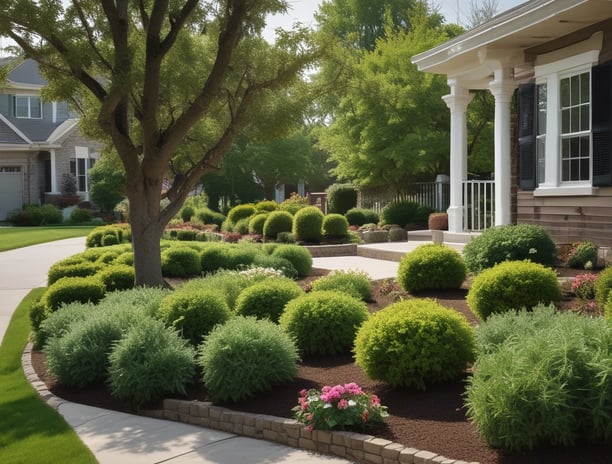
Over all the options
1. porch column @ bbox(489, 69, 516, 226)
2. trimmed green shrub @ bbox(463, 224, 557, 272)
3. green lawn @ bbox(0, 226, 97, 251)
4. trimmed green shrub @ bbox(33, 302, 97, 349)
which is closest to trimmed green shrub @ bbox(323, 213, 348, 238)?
porch column @ bbox(489, 69, 516, 226)

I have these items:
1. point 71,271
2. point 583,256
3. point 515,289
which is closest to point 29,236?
point 71,271

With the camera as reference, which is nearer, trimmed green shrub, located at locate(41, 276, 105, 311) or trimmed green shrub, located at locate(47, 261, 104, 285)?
trimmed green shrub, located at locate(41, 276, 105, 311)

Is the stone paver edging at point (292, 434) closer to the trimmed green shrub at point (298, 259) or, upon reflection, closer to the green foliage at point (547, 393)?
the green foliage at point (547, 393)

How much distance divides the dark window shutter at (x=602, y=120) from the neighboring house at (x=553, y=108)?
0.01 meters

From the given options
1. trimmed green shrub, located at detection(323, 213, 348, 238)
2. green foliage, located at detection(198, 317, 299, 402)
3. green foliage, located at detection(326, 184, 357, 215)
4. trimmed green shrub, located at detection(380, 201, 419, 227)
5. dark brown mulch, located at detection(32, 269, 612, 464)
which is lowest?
dark brown mulch, located at detection(32, 269, 612, 464)

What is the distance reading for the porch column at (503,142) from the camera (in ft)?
40.1

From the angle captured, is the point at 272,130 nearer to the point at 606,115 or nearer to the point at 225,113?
the point at 225,113

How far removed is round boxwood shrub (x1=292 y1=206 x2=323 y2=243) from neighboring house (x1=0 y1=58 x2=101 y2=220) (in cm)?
2121

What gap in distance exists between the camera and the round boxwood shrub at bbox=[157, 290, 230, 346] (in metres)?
7.30

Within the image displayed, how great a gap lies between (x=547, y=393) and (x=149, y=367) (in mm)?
3358

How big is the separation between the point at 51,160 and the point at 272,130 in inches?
1091

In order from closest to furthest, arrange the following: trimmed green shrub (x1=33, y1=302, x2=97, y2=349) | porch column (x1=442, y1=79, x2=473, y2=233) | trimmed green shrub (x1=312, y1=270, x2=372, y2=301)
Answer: trimmed green shrub (x1=33, y1=302, x2=97, y2=349) < trimmed green shrub (x1=312, y1=270, x2=372, y2=301) < porch column (x1=442, y1=79, x2=473, y2=233)

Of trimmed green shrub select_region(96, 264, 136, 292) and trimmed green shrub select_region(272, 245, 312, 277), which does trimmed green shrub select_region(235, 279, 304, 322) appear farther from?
trimmed green shrub select_region(272, 245, 312, 277)

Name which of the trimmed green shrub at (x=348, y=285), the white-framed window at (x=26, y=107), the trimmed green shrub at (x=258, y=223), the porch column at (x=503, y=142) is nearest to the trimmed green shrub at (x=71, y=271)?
the trimmed green shrub at (x=348, y=285)
